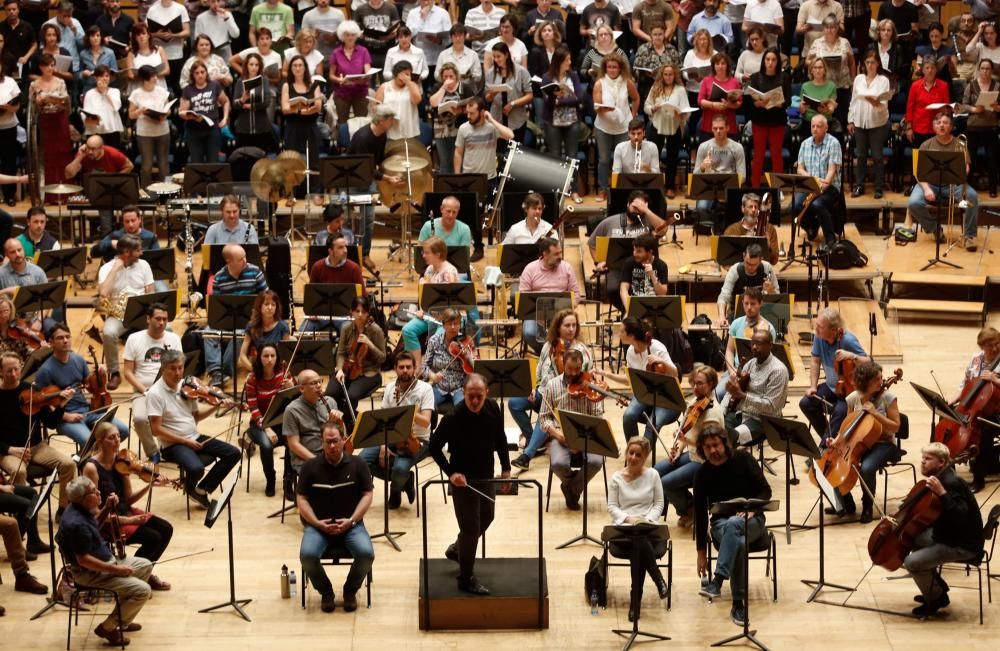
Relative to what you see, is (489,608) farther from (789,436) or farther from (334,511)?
(789,436)

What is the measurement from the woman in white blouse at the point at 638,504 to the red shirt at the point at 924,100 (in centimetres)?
786

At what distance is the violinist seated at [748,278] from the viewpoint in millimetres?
13867

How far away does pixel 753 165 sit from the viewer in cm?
1748

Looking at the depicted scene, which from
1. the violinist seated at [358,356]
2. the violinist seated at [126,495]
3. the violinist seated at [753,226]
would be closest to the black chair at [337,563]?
the violinist seated at [126,495]

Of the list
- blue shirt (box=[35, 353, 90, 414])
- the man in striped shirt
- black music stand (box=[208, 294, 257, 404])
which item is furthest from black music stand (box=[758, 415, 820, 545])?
the man in striped shirt

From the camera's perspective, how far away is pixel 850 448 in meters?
11.3

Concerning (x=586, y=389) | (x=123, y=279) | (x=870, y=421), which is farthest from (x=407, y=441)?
(x=123, y=279)

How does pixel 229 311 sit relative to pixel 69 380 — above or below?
above

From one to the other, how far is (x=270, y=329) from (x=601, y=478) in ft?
8.99

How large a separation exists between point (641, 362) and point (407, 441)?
1.88 metres

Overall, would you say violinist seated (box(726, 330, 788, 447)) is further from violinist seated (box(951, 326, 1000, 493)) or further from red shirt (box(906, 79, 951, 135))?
red shirt (box(906, 79, 951, 135))

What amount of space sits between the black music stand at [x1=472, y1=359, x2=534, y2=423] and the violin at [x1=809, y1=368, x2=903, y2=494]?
2044mm

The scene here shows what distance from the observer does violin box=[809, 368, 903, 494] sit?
11211 mm

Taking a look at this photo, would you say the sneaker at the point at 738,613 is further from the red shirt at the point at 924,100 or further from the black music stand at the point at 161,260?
the red shirt at the point at 924,100
